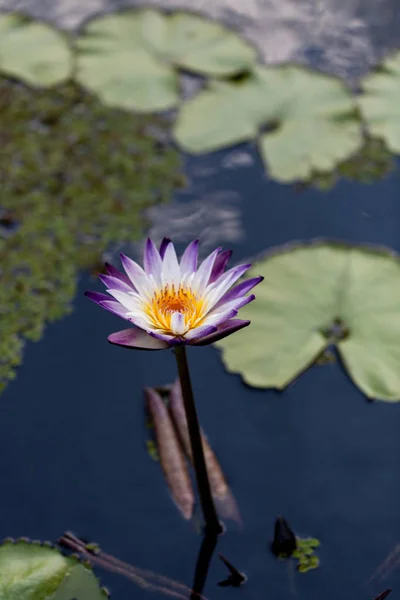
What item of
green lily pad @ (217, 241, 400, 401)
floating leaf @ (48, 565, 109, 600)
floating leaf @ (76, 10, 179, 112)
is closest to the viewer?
floating leaf @ (48, 565, 109, 600)

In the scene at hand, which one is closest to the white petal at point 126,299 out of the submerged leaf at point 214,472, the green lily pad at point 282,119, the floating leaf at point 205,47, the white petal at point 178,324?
the white petal at point 178,324

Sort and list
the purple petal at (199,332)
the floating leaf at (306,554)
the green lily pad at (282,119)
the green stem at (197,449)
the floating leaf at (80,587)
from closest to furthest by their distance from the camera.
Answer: the purple petal at (199,332)
the green stem at (197,449)
the floating leaf at (80,587)
the floating leaf at (306,554)
the green lily pad at (282,119)

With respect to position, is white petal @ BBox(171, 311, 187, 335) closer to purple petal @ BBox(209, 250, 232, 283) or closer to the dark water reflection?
purple petal @ BBox(209, 250, 232, 283)

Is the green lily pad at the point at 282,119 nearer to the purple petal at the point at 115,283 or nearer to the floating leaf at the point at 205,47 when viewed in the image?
the floating leaf at the point at 205,47

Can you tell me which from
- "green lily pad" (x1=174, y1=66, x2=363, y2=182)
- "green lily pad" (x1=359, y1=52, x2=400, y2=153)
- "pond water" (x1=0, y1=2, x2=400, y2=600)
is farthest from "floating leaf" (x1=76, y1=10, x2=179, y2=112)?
"pond water" (x1=0, y1=2, x2=400, y2=600)

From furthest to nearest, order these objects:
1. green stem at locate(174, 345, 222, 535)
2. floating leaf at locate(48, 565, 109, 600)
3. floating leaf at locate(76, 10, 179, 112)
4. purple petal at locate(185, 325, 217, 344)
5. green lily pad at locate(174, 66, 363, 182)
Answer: floating leaf at locate(76, 10, 179, 112), green lily pad at locate(174, 66, 363, 182), floating leaf at locate(48, 565, 109, 600), green stem at locate(174, 345, 222, 535), purple petal at locate(185, 325, 217, 344)

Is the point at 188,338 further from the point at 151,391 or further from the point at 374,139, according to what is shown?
the point at 374,139
